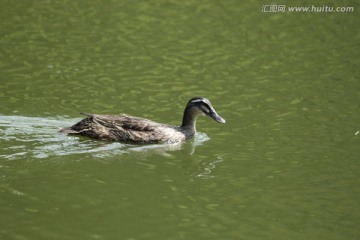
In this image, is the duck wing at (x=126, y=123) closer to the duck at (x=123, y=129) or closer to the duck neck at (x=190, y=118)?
the duck at (x=123, y=129)

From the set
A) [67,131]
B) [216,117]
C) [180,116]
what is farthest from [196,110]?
[67,131]

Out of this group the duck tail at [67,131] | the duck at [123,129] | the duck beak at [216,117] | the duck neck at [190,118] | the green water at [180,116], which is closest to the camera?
the green water at [180,116]

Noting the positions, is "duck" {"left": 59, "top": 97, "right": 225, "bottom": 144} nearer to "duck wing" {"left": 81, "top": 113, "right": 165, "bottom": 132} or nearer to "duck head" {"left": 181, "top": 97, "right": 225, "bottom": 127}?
"duck wing" {"left": 81, "top": 113, "right": 165, "bottom": 132}

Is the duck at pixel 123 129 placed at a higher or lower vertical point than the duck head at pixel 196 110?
lower

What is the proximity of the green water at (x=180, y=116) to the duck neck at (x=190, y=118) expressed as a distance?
0.47 meters

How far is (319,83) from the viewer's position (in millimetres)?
17203

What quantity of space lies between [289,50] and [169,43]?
3.11m

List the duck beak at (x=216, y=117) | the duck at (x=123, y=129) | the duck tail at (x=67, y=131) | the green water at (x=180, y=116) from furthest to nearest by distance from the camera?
1. the duck beak at (x=216, y=117)
2. the duck at (x=123, y=129)
3. the duck tail at (x=67, y=131)
4. the green water at (x=180, y=116)

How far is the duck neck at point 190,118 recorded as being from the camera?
48.6 feet

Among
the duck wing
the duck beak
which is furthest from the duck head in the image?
the duck wing

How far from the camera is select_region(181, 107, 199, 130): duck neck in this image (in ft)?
48.6

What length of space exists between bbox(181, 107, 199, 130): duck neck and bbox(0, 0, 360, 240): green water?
1.55ft

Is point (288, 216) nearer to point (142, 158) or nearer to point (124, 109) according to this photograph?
point (142, 158)

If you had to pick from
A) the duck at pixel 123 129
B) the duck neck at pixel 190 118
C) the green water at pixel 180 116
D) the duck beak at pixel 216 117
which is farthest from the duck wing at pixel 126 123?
the duck beak at pixel 216 117
